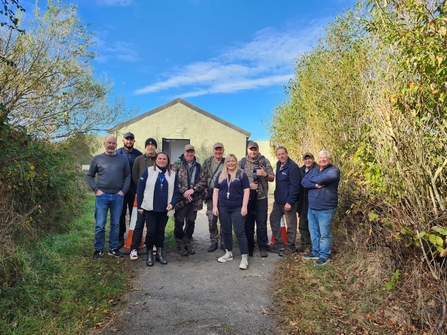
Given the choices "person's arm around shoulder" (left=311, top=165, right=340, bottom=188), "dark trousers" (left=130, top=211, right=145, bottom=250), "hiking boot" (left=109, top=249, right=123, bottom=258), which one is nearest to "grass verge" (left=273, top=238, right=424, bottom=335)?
"person's arm around shoulder" (left=311, top=165, right=340, bottom=188)

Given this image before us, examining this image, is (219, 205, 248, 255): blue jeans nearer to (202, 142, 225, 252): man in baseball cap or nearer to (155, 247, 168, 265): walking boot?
(202, 142, 225, 252): man in baseball cap

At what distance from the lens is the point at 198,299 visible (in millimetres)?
3758

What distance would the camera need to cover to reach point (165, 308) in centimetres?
350

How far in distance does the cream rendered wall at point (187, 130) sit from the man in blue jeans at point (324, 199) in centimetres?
1022

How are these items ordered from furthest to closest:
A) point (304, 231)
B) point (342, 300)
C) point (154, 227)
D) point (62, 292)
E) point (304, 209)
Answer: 1. point (304, 231)
2. point (304, 209)
3. point (154, 227)
4. point (342, 300)
5. point (62, 292)

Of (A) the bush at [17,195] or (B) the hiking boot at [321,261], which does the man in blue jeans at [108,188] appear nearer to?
(A) the bush at [17,195]

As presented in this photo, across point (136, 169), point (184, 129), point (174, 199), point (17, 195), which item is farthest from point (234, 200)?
point (184, 129)

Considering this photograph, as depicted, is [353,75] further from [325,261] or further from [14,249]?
[14,249]

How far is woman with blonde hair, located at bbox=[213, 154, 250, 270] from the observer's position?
4832mm

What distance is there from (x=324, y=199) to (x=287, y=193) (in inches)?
33.5

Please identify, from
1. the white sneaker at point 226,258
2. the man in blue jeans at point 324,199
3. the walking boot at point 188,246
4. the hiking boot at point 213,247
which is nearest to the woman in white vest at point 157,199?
the walking boot at point 188,246

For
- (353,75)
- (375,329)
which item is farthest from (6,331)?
(353,75)

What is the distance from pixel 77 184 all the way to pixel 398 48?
25.7 ft

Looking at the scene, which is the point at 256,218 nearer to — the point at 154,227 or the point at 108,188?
the point at 154,227
